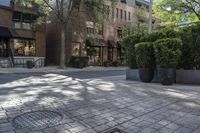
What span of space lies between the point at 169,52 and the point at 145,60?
1.39m

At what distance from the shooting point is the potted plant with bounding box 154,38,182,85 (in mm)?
9688

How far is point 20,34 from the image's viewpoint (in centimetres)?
2372

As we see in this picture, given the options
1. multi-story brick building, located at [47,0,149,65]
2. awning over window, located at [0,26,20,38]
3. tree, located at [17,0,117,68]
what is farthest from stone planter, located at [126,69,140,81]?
awning over window, located at [0,26,20,38]

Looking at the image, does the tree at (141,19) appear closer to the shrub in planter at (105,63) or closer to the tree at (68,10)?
the shrub in planter at (105,63)

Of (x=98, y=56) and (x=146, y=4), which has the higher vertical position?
(x=146, y=4)

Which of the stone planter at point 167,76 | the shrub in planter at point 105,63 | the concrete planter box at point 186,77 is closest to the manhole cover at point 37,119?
the stone planter at point 167,76

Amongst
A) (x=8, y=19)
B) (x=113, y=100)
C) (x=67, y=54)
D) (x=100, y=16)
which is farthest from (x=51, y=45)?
(x=113, y=100)

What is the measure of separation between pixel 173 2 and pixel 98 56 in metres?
13.8

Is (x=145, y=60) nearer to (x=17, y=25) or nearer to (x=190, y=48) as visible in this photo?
(x=190, y=48)

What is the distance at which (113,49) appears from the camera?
109 feet

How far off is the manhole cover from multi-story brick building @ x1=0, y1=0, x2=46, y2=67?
19.0 metres

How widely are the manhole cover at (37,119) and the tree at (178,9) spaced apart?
63.5 feet

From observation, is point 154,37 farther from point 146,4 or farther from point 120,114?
point 146,4

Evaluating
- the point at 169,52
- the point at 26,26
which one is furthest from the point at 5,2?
the point at 169,52
